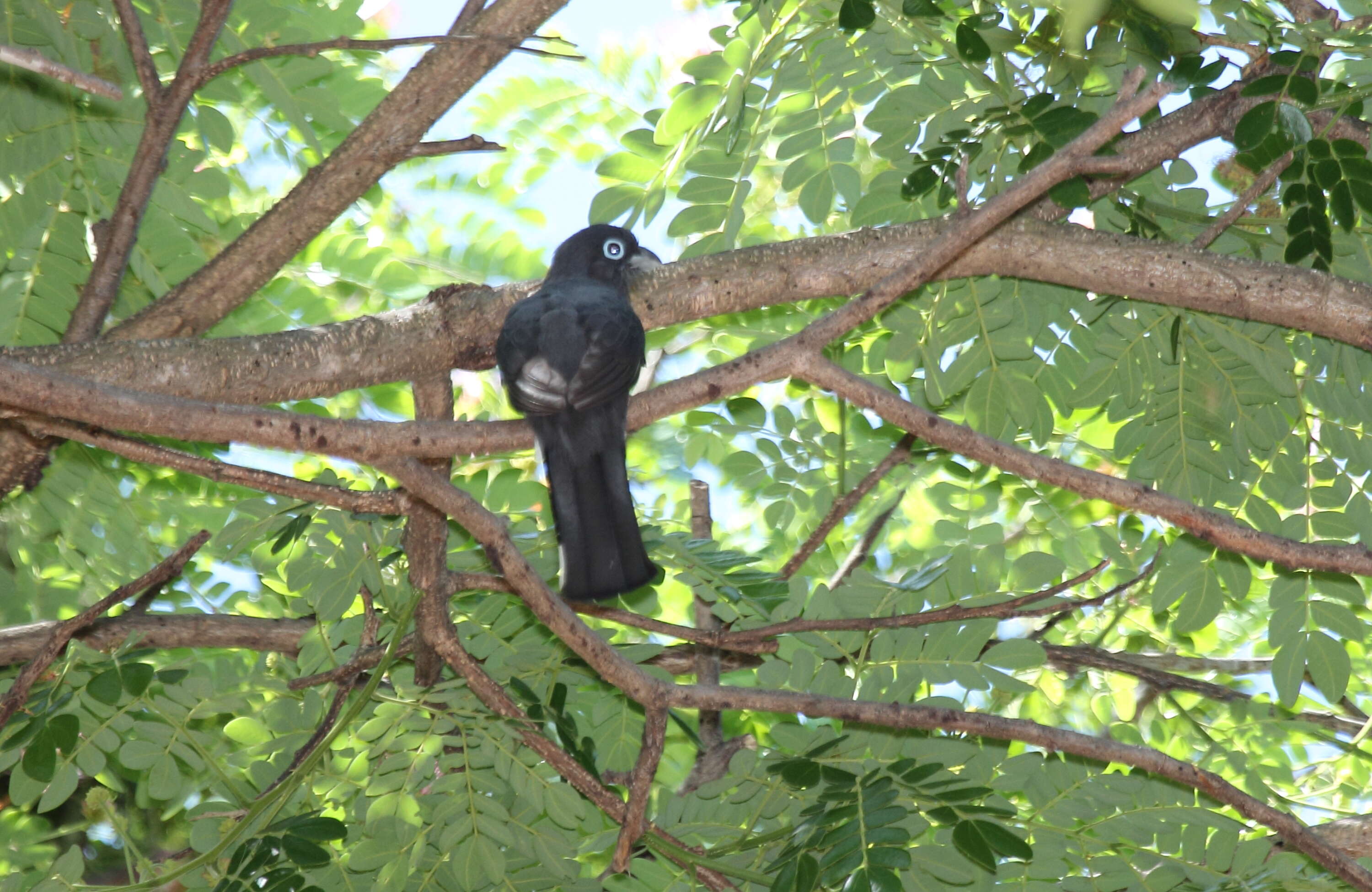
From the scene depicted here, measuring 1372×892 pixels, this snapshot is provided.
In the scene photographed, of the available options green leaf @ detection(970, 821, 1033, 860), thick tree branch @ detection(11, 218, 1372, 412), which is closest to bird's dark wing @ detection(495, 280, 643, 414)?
thick tree branch @ detection(11, 218, 1372, 412)

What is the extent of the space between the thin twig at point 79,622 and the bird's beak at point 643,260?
1766 millimetres

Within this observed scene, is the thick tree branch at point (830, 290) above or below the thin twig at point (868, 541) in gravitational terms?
above

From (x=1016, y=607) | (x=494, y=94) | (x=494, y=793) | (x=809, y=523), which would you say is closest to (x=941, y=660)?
(x=1016, y=607)

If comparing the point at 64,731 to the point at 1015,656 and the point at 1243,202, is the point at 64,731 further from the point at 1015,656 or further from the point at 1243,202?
the point at 1243,202

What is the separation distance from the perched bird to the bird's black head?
0.54 metres

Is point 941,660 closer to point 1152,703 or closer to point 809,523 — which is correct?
point 809,523

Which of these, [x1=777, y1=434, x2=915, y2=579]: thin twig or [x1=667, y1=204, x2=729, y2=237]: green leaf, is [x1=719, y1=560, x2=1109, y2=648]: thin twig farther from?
[x1=667, y1=204, x2=729, y2=237]: green leaf

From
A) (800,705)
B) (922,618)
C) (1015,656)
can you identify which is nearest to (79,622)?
(800,705)

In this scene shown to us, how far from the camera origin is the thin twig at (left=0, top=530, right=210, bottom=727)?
2.84 meters

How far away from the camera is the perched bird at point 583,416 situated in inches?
130

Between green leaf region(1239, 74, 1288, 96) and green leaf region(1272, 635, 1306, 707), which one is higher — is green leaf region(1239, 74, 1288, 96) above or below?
above

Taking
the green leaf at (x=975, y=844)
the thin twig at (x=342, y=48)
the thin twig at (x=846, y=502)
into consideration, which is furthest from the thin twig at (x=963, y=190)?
the green leaf at (x=975, y=844)

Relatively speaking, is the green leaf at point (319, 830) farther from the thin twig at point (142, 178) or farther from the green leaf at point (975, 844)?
the thin twig at point (142, 178)

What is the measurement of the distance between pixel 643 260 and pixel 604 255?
0.14 meters
